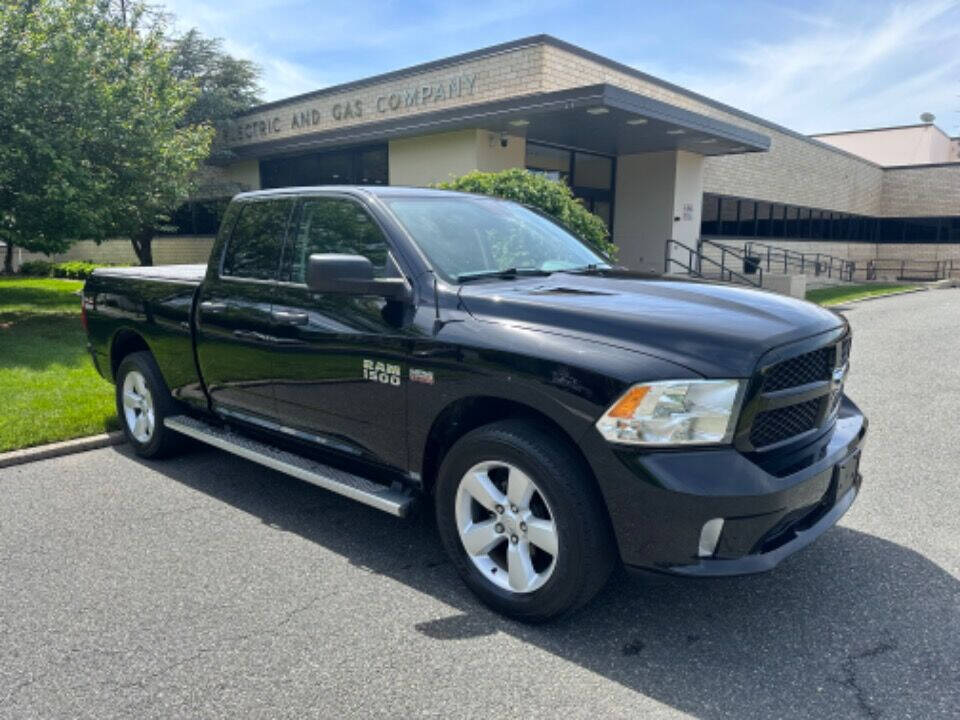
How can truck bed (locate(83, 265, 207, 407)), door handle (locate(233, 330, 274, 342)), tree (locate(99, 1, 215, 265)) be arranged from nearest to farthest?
door handle (locate(233, 330, 274, 342)) < truck bed (locate(83, 265, 207, 407)) < tree (locate(99, 1, 215, 265))

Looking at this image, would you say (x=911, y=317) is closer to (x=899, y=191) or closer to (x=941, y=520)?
(x=941, y=520)

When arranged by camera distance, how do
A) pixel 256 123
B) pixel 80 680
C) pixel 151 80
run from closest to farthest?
pixel 80 680 → pixel 151 80 → pixel 256 123

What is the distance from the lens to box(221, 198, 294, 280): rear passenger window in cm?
448

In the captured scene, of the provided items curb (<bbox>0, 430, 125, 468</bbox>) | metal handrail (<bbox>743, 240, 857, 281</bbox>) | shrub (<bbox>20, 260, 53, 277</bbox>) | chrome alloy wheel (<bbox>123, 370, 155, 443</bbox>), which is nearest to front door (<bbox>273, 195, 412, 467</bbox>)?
chrome alloy wheel (<bbox>123, 370, 155, 443</bbox>)

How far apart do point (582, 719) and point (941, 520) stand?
294 centimetres

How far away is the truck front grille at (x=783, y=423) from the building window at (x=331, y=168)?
15.0 metres

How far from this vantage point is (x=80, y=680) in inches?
112

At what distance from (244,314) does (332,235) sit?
0.78 m

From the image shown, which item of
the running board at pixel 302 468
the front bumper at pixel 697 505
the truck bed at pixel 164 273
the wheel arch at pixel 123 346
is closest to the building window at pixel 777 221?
the truck bed at pixel 164 273

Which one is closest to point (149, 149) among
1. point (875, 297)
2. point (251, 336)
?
point (251, 336)

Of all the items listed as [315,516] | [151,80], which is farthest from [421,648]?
[151,80]

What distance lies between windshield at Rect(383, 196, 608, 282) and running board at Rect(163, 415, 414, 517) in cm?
113

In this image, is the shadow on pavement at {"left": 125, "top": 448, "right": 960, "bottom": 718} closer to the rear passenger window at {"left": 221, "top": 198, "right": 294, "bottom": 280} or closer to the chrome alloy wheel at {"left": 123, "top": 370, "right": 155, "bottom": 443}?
the rear passenger window at {"left": 221, "top": 198, "right": 294, "bottom": 280}

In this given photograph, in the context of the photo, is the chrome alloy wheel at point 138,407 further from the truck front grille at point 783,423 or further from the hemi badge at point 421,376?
the truck front grille at point 783,423
